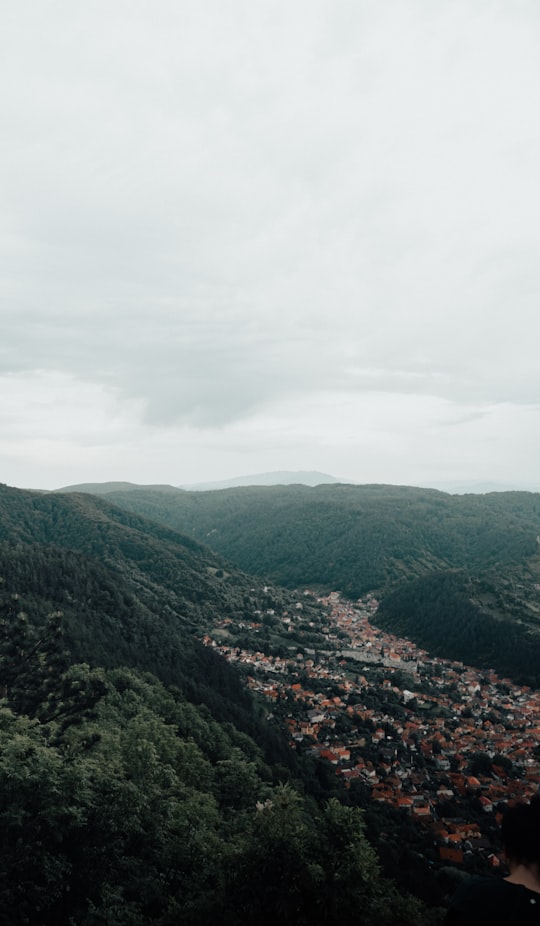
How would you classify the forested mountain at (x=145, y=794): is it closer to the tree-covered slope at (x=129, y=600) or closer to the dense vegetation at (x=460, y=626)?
the tree-covered slope at (x=129, y=600)

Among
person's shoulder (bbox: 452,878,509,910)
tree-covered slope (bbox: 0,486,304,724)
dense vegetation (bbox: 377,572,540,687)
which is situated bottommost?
dense vegetation (bbox: 377,572,540,687)

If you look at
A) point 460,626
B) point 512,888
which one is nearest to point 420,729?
Answer: point 460,626

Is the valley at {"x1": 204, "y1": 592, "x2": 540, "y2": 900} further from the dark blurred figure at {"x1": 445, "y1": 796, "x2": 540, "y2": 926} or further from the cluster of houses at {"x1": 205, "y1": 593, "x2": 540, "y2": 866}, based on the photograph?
the dark blurred figure at {"x1": 445, "y1": 796, "x2": 540, "y2": 926}

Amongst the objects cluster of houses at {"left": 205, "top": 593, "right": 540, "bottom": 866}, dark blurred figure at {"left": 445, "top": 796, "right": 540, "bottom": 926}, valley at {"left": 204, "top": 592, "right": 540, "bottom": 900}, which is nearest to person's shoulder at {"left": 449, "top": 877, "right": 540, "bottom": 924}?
dark blurred figure at {"left": 445, "top": 796, "right": 540, "bottom": 926}

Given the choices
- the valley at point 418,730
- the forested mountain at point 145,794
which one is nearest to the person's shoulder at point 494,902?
the forested mountain at point 145,794

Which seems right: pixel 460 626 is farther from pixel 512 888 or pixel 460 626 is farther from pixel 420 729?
pixel 512 888

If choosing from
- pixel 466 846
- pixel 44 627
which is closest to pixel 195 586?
pixel 44 627
